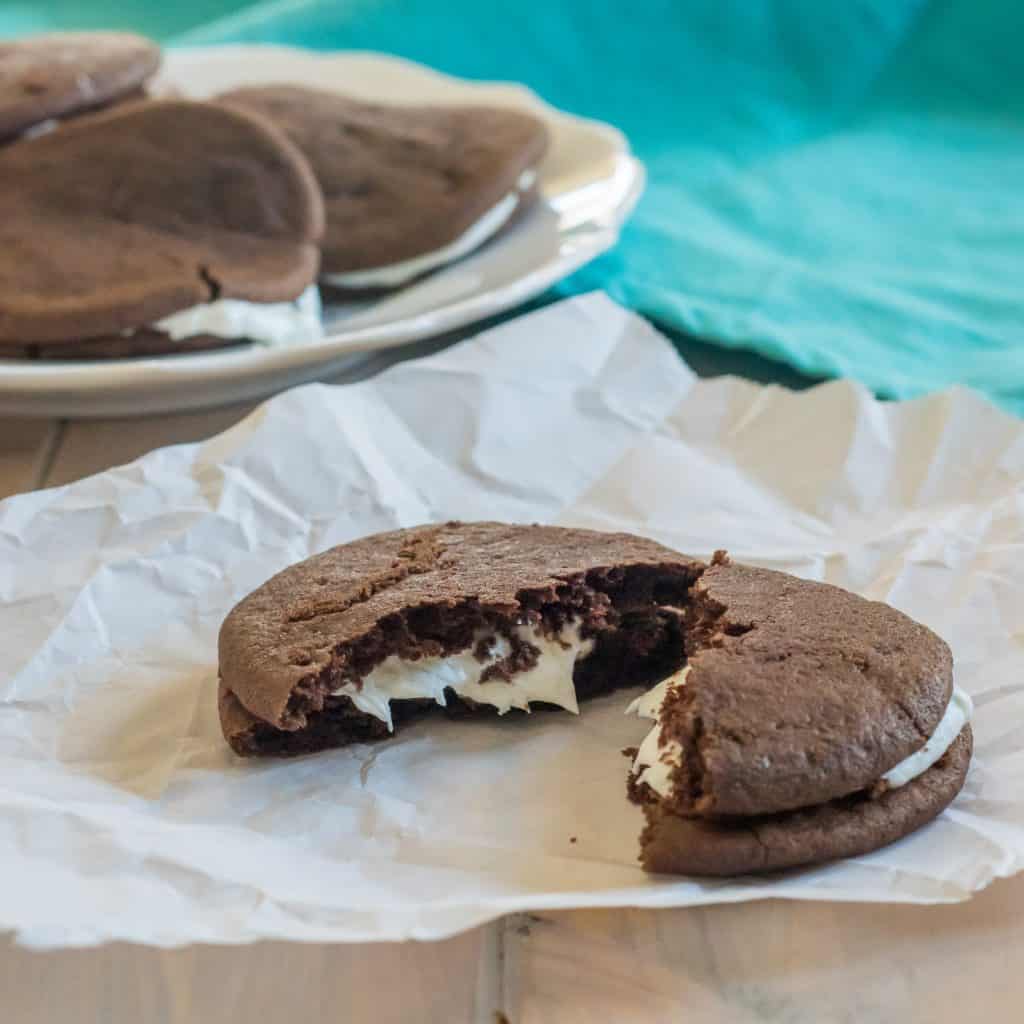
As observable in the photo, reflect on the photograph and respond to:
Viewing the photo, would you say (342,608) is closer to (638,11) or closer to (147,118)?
(147,118)

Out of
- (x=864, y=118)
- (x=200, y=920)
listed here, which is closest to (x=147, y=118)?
(x=200, y=920)

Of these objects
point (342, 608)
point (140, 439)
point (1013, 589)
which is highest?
point (1013, 589)

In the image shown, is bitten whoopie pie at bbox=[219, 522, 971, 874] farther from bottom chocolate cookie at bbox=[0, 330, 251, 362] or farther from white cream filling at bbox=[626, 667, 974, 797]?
bottom chocolate cookie at bbox=[0, 330, 251, 362]

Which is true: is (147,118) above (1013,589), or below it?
below

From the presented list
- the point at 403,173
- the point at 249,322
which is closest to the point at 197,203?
the point at 249,322

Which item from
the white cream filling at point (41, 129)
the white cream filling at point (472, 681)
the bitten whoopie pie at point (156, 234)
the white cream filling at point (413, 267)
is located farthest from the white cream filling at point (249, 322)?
the white cream filling at point (472, 681)

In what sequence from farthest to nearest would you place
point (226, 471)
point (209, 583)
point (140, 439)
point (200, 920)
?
point (140, 439)
point (226, 471)
point (209, 583)
point (200, 920)

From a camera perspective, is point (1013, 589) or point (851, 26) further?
point (851, 26)
